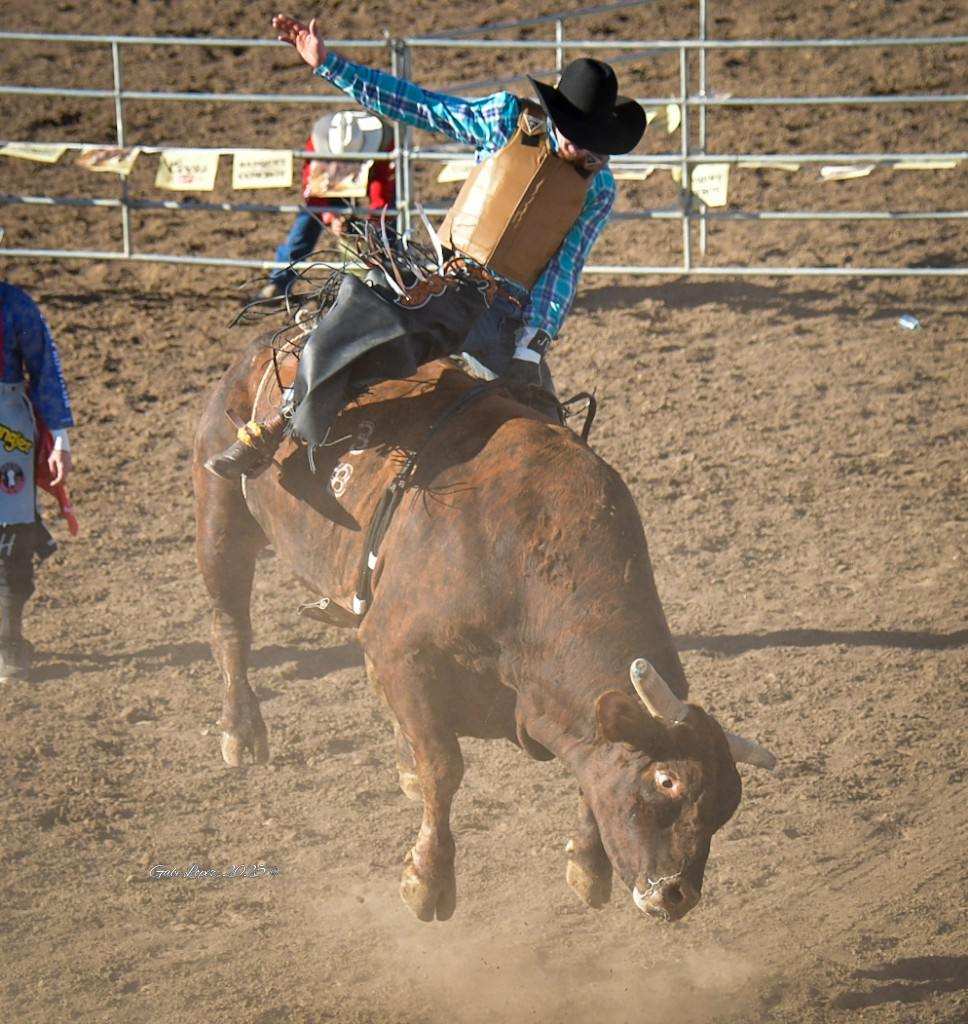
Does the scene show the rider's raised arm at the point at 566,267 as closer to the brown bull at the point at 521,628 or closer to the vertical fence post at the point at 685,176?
the brown bull at the point at 521,628

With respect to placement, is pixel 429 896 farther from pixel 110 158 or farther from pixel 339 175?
pixel 110 158

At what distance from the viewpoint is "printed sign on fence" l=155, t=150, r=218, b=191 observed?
10.4 meters

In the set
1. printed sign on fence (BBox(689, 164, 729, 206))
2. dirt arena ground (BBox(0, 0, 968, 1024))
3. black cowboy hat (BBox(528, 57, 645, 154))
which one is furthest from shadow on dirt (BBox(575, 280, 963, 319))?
black cowboy hat (BBox(528, 57, 645, 154))

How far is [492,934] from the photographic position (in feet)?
15.3

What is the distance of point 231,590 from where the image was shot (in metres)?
5.70

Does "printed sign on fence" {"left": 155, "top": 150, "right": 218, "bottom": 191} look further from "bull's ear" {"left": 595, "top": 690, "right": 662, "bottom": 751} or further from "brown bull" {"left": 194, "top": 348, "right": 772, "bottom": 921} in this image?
"bull's ear" {"left": 595, "top": 690, "right": 662, "bottom": 751}

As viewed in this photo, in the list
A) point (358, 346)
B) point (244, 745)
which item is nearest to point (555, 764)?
point (244, 745)

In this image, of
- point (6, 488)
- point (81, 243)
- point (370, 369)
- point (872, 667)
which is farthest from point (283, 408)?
point (81, 243)

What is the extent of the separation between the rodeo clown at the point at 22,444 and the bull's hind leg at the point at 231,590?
1.24m

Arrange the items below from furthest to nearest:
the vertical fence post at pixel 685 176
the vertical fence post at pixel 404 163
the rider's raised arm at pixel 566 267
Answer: the vertical fence post at pixel 685 176 < the vertical fence post at pixel 404 163 < the rider's raised arm at pixel 566 267

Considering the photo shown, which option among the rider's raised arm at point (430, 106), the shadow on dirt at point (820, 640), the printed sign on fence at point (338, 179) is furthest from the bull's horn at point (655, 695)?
the printed sign on fence at point (338, 179)

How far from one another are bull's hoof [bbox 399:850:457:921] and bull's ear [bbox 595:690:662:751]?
33.5 inches

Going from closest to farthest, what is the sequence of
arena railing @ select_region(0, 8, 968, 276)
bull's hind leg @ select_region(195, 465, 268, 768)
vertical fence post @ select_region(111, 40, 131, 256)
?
bull's hind leg @ select_region(195, 465, 268, 768) → arena railing @ select_region(0, 8, 968, 276) → vertical fence post @ select_region(111, 40, 131, 256)

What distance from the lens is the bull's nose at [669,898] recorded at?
11.7 feet
